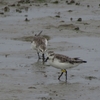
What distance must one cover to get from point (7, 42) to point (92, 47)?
2886 millimetres

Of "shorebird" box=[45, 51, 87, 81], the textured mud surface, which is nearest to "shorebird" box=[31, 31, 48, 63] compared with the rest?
the textured mud surface

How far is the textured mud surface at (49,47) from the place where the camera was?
1237 cm

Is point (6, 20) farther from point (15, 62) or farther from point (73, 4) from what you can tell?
point (15, 62)

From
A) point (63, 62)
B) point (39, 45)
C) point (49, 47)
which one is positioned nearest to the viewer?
point (63, 62)

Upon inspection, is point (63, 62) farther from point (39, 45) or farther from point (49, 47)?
point (49, 47)

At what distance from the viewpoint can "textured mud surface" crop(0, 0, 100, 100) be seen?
12.4 m

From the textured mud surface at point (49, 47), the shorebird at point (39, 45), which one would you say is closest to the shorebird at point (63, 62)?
the textured mud surface at point (49, 47)

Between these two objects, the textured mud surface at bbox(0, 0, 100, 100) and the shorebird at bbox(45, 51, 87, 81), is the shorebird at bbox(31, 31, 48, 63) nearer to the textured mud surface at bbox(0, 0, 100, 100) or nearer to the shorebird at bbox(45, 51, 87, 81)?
the textured mud surface at bbox(0, 0, 100, 100)

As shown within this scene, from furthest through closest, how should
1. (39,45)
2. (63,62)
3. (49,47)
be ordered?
(49,47)
(39,45)
(63,62)

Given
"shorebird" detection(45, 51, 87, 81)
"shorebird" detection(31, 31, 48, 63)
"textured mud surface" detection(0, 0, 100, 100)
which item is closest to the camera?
"textured mud surface" detection(0, 0, 100, 100)

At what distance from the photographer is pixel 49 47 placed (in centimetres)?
1780

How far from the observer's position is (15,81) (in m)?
13.3

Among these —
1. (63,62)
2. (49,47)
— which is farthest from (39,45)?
(63,62)

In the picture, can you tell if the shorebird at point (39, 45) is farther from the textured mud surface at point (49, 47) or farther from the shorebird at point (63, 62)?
the shorebird at point (63, 62)
